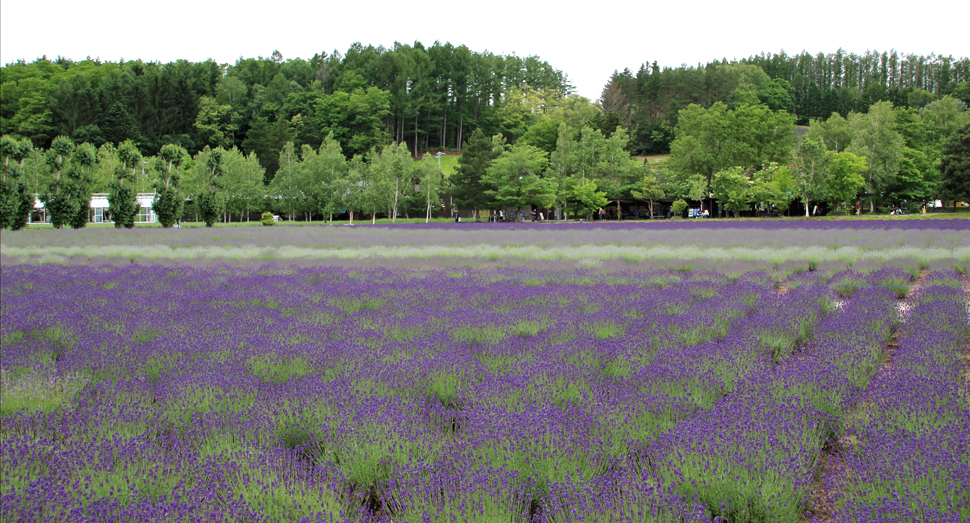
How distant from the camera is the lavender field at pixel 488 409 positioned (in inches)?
106

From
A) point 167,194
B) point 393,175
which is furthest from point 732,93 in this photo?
point 167,194

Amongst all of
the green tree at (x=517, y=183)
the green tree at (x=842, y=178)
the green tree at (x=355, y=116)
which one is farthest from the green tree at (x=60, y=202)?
the green tree at (x=842, y=178)

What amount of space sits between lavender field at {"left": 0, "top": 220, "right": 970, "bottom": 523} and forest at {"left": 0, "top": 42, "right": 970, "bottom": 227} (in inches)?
1739

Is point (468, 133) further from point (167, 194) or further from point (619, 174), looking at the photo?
point (167, 194)

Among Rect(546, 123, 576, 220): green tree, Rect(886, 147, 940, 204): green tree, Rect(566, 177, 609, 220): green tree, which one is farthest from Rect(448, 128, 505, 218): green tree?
Rect(886, 147, 940, 204): green tree

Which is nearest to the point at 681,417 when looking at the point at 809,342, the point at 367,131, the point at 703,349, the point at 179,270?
the point at 703,349

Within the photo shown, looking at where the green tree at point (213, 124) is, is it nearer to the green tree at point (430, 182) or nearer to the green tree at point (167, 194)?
the green tree at point (430, 182)

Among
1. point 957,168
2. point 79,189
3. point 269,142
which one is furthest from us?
point 269,142

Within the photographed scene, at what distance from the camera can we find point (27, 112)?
330 feet

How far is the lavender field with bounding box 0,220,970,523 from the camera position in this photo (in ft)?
8.87

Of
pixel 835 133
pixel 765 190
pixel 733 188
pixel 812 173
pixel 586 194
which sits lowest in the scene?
pixel 586 194

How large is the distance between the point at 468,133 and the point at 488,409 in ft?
375

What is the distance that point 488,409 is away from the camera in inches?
150

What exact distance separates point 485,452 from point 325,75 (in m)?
134
